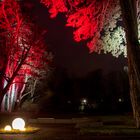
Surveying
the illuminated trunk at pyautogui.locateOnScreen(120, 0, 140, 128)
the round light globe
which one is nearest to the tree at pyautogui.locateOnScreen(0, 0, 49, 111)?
the round light globe

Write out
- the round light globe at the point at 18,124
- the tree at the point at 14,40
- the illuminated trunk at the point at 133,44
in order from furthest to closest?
the tree at the point at 14,40 < the round light globe at the point at 18,124 < the illuminated trunk at the point at 133,44

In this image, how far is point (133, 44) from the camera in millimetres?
19719

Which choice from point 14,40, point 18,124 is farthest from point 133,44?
point 14,40

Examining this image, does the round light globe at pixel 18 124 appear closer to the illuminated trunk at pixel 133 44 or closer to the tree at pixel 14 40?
the illuminated trunk at pixel 133 44

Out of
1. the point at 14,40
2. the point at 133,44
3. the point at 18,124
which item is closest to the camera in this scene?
the point at 133,44

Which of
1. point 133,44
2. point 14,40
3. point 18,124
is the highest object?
point 14,40

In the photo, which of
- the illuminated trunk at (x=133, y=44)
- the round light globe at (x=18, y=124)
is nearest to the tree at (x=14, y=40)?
the round light globe at (x=18, y=124)

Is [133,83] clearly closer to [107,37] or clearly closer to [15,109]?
[107,37]

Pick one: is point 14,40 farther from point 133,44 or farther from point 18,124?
point 133,44

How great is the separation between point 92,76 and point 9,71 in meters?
45.6

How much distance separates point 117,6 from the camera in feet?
78.8

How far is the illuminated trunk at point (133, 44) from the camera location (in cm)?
1944

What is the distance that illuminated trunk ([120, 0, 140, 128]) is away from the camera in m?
19.4

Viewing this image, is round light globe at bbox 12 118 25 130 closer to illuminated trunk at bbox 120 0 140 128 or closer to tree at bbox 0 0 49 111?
illuminated trunk at bbox 120 0 140 128
